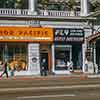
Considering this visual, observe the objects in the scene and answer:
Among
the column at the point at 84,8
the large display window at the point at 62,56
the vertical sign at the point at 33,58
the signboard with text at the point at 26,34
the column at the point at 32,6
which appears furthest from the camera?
the column at the point at 84,8

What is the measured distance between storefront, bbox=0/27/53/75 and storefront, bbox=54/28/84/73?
1.04 meters

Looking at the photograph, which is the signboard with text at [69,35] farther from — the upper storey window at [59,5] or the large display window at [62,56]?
the upper storey window at [59,5]

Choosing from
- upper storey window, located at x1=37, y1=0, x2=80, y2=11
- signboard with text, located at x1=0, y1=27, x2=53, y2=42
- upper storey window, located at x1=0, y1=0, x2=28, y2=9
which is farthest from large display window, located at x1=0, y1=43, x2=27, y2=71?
upper storey window, located at x1=37, y1=0, x2=80, y2=11

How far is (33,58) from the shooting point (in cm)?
4312

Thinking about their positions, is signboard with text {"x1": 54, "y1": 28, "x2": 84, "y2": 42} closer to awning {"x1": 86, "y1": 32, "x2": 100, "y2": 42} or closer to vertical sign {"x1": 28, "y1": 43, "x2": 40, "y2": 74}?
awning {"x1": 86, "y1": 32, "x2": 100, "y2": 42}

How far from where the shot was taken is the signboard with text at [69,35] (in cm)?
4416

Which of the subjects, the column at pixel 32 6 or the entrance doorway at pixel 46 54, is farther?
the entrance doorway at pixel 46 54

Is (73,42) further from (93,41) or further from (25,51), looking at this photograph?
(25,51)

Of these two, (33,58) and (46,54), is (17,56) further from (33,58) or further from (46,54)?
(46,54)

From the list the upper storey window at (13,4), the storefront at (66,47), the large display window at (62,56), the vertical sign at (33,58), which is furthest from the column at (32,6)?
the large display window at (62,56)

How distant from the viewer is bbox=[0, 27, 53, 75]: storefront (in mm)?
42438

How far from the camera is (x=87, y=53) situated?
45.1 meters

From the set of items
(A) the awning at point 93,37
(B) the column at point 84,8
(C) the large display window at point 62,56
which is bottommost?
(C) the large display window at point 62,56

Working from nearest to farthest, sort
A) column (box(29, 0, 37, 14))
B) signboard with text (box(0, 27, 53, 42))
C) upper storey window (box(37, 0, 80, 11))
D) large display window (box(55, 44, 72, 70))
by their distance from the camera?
signboard with text (box(0, 27, 53, 42)), column (box(29, 0, 37, 14)), large display window (box(55, 44, 72, 70)), upper storey window (box(37, 0, 80, 11))
